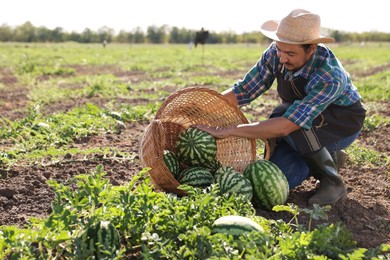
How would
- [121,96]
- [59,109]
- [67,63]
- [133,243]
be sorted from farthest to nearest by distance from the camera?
[67,63] < [121,96] < [59,109] < [133,243]

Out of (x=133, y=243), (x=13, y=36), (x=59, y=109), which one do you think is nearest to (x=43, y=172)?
(x=133, y=243)

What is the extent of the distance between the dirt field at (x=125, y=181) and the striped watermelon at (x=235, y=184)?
27 centimetres

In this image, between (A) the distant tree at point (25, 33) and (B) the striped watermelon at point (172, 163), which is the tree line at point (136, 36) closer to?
(A) the distant tree at point (25, 33)

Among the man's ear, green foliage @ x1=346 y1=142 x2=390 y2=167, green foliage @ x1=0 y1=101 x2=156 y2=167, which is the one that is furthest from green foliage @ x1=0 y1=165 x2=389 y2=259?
green foliage @ x1=346 y1=142 x2=390 y2=167

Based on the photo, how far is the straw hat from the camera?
4273 millimetres

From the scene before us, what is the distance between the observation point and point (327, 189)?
15.1 feet

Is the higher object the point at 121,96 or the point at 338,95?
the point at 338,95

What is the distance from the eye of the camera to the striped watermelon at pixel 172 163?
454cm

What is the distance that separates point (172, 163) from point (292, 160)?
1253 mm

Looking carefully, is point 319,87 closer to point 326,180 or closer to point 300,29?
point 300,29

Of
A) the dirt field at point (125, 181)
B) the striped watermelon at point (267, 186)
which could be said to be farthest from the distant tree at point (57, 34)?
the striped watermelon at point (267, 186)

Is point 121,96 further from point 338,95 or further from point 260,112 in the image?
point 338,95

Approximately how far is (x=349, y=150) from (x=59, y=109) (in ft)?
18.6

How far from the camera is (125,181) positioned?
495cm
